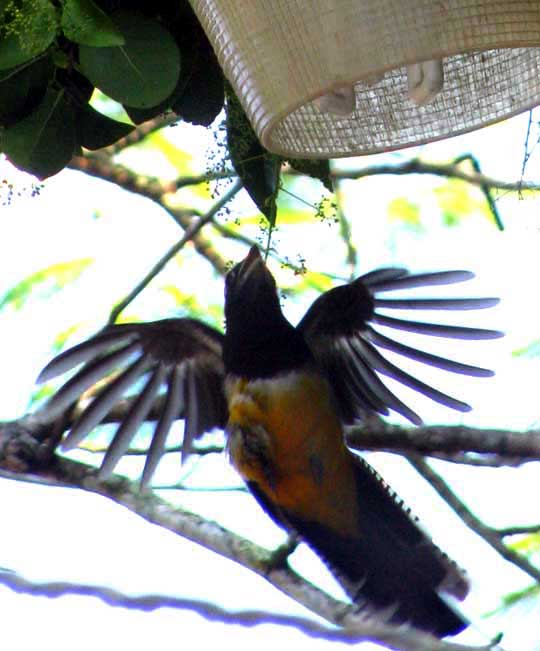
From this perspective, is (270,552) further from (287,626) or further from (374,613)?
(287,626)

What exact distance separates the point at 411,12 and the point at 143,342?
121 centimetres

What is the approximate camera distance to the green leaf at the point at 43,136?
1.58 metres

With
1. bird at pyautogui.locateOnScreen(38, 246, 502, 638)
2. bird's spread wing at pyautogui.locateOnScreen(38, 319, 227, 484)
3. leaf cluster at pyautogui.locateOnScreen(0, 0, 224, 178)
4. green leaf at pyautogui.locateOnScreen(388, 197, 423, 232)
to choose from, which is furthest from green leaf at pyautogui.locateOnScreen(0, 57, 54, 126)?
green leaf at pyautogui.locateOnScreen(388, 197, 423, 232)

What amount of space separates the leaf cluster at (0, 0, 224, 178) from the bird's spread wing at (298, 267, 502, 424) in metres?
0.65

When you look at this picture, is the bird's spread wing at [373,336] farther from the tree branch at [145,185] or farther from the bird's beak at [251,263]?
the tree branch at [145,185]

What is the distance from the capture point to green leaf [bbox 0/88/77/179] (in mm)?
1575

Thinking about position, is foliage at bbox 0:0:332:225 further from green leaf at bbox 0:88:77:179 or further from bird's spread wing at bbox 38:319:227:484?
bird's spread wing at bbox 38:319:227:484

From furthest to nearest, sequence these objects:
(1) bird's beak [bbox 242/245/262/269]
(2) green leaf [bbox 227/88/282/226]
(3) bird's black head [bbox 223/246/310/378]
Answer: (3) bird's black head [bbox 223/246/310/378]
(1) bird's beak [bbox 242/245/262/269]
(2) green leaf [bbox 227/88/282/226]

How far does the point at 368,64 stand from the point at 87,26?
0.34 m

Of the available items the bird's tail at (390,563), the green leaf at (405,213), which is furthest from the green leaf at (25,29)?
the green leaf at (405,213)

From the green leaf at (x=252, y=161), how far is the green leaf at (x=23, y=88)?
10.3 inches

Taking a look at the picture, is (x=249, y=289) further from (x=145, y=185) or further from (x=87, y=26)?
(x=87, y=26)

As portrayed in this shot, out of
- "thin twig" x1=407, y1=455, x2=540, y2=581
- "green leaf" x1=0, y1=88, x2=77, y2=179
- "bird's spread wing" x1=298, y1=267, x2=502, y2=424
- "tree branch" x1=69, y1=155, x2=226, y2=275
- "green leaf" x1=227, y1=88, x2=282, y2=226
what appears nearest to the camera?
"green leaf" x1=0, y1=88, x2=77, y2=179

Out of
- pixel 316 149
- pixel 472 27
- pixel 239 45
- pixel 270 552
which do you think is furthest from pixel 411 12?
pixel 270 552
